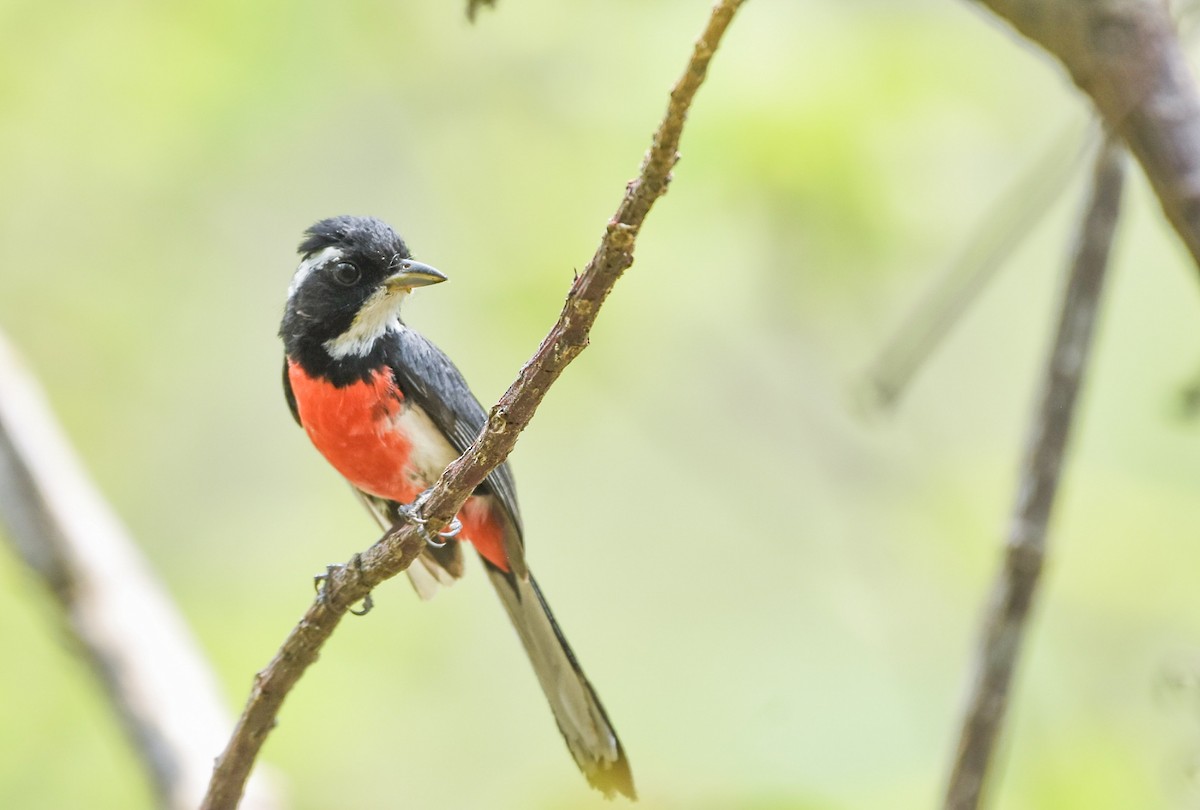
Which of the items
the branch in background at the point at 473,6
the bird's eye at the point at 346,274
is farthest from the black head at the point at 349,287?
the branch in background at the point at 473,6

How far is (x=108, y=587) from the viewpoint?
15.0 ft

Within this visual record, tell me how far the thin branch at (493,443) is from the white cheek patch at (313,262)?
3.23ft

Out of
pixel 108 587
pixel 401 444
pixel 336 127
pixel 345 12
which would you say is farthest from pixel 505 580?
pixel 336 127

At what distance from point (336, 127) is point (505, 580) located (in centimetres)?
401

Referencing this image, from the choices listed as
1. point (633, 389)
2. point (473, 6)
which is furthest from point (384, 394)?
point (633, 389)

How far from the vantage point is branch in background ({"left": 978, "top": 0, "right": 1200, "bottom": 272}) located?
1631 mm

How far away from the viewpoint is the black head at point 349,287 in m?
3.32

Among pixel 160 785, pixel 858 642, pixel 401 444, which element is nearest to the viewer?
pixel 401 444

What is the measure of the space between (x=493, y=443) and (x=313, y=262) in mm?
1677

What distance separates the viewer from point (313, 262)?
3.47 meters

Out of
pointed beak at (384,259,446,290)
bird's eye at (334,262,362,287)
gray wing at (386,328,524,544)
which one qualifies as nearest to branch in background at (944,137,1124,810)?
gray wing at (386,328,524,544)

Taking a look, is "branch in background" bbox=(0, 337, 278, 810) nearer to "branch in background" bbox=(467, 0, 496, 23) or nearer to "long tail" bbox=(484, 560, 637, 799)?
"long tail" bbox=(484, 560, 637, 799)

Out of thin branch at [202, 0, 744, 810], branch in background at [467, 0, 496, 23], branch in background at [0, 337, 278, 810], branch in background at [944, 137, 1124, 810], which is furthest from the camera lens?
branch in background at [0, 337, 278, 810]

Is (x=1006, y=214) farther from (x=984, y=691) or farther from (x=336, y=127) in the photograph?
(x=336, y=127)
